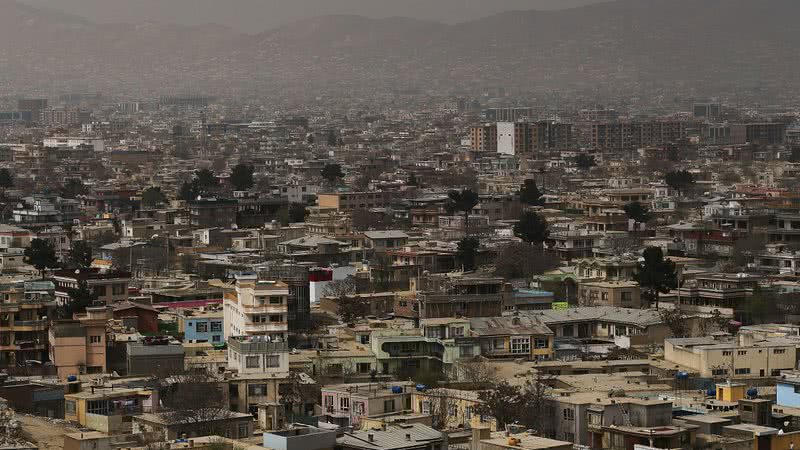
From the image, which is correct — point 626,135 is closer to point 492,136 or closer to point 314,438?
point 492,136

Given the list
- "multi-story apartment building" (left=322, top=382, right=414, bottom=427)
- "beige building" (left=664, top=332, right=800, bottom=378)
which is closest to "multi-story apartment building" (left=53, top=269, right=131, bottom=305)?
"beige building" (left=664, top=332, right=800, bottom=378)

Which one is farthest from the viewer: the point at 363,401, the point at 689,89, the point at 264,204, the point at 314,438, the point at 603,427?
the point at 689,89

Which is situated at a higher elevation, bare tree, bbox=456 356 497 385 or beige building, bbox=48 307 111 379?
beige building, bbox=48 307 111 379

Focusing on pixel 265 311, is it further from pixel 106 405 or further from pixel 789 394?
pixel 789 394

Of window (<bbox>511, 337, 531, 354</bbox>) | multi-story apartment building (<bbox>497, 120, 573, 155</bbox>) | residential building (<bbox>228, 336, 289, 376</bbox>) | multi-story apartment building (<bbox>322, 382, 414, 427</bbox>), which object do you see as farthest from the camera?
multi-story apartment building (<bbox>497, 120, 573, 155</bbox>)

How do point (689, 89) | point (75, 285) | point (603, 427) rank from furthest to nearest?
point (689, 89) < point (75, 285) < point (603, 427)

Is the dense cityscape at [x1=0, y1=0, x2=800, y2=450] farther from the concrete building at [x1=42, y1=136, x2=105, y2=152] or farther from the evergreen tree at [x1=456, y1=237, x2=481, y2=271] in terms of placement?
the concrete building at [x1=42, y1=136, x2=105, y2=152]

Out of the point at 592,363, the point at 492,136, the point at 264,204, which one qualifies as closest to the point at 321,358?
the point at 592,363
